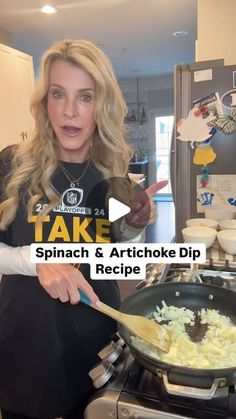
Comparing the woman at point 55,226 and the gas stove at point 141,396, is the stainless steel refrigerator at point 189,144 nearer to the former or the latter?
the woman at point 55,226

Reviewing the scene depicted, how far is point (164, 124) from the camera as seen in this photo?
6801mm

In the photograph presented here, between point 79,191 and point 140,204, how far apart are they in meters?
0.18

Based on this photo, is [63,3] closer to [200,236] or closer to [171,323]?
[200,236]

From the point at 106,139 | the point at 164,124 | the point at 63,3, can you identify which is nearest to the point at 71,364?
the point at 106,139

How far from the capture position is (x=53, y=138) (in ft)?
3.03

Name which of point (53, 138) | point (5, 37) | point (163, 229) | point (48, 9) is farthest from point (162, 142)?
point (53, 138)

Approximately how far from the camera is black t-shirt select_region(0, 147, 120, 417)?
84cm

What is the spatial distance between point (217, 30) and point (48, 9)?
5.07 ft

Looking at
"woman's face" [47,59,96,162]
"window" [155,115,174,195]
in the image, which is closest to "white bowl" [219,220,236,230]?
"woman's face" [47,59,96,162]

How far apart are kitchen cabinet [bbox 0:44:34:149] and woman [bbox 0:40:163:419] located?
6.03 ft

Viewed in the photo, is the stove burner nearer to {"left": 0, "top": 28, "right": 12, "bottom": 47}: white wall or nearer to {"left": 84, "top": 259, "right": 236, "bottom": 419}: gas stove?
{"left": 84, "top": 259, "right": 236, "bottom": 419}: gas stove

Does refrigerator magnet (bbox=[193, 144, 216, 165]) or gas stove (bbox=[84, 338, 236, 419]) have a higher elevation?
refrigerator magnet (bbox=[193, 144, 216, 165])

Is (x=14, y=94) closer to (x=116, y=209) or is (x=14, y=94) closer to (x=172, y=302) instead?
(x=116, y=209)

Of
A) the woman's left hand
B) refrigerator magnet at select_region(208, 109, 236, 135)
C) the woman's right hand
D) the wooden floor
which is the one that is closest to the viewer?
the woman's right hand
